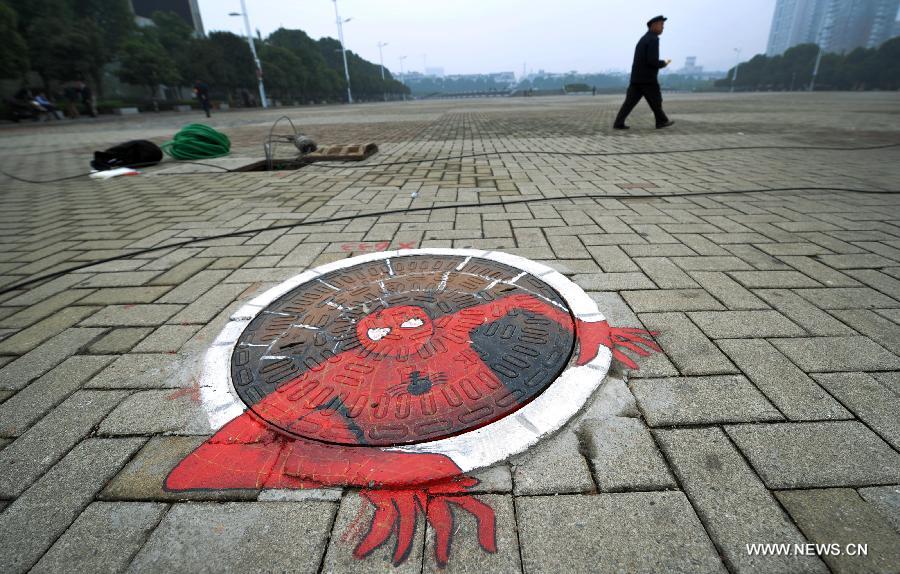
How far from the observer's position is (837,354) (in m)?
1.75

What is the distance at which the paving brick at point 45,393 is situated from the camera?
5.13 feet

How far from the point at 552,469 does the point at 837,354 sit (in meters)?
1.45

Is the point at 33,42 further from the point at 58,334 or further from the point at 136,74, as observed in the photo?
the point at 58,334

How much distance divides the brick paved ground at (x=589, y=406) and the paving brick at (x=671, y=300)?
2 cm

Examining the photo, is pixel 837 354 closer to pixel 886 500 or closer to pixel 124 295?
pixel 886 500

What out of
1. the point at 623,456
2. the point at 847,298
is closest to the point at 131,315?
the point at 623,456

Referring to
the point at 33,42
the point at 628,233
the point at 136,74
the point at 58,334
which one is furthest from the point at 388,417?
the point at 136,74

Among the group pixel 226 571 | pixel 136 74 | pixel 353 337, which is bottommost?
pixel 226 571

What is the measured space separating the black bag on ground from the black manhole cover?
23.2ft

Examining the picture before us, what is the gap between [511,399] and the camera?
1.51m

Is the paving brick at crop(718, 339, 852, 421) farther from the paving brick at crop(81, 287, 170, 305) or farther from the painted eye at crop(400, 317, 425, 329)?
the paving brick at crop(81, 287, 170, 305)

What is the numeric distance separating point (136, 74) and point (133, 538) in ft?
122

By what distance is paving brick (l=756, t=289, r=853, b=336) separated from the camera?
193 cm

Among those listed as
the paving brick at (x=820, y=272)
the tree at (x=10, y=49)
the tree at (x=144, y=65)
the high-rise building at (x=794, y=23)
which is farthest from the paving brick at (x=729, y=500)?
the high-rise building at (x=794, y=23)
